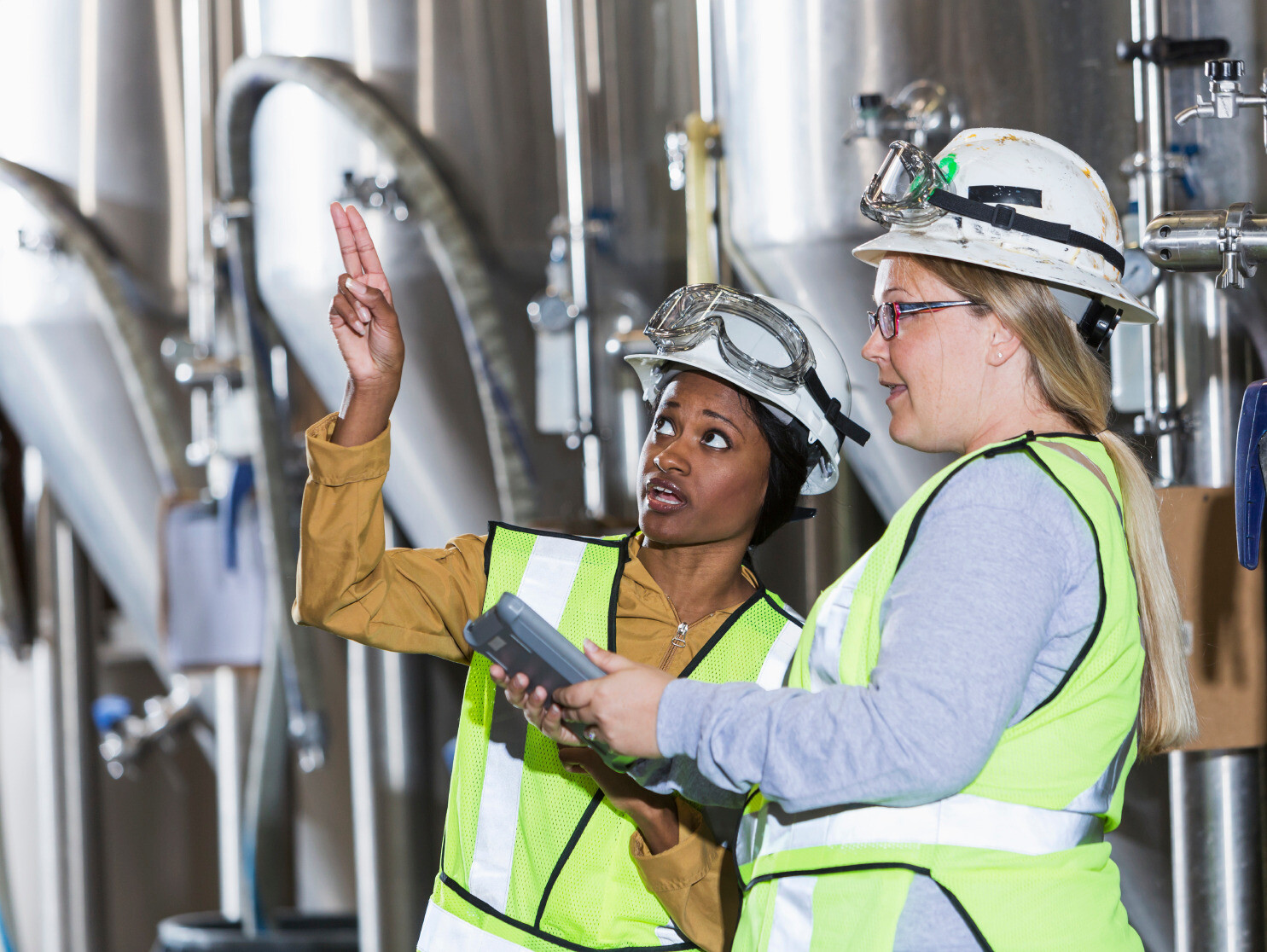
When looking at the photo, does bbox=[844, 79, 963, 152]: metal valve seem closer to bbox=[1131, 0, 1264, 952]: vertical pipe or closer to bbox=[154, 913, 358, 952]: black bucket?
bbox=[1131, 0, 1264, 952]: vertical pipe

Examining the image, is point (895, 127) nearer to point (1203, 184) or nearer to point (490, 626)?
point (1203, 184)

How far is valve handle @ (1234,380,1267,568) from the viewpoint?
1.27 m

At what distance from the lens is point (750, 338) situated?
4.60 ft

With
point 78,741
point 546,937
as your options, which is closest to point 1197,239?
point 546,937

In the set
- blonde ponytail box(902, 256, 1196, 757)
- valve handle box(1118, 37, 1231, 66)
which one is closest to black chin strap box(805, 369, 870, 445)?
blonde ponytail box(902, 256, 1196, 757)

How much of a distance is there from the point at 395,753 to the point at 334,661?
336 millimetres

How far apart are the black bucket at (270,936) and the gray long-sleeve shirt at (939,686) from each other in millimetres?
2144

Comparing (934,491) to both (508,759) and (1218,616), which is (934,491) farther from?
(1218,616)

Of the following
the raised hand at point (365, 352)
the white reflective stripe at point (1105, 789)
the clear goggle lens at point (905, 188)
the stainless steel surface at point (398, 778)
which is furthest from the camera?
the stainless steel surface at point (398, 778)

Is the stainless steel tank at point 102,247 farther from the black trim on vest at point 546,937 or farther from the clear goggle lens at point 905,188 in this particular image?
the clear goggle lens at point 905,188

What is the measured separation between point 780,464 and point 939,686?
635mm

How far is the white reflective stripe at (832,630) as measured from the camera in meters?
0.95

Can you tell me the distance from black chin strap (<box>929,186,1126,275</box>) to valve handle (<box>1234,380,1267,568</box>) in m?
0.34

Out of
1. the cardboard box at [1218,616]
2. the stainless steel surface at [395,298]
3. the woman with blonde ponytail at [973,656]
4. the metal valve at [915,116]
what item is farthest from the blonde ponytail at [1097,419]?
the stainless steel surface at [395,298]
